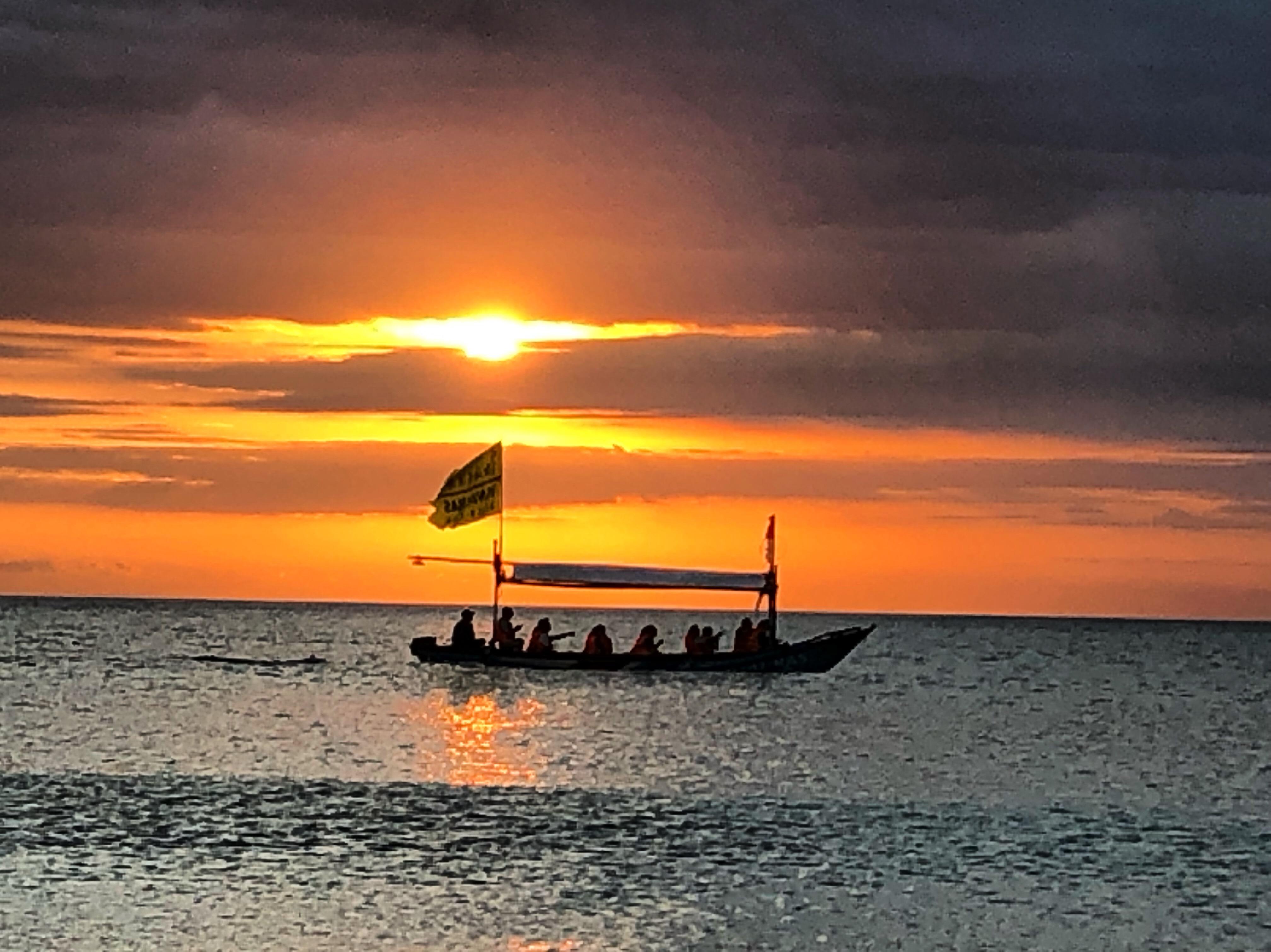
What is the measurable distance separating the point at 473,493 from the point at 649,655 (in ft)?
30.7

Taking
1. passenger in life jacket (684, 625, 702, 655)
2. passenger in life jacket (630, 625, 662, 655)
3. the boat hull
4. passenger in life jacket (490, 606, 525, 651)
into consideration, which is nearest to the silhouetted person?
the boat hull

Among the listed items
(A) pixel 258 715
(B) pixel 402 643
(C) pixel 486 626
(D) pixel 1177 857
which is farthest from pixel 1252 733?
(C) pixel 486 626

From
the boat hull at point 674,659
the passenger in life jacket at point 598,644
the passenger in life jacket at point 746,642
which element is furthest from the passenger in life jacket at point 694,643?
the passenger in life jacket at point 598,644

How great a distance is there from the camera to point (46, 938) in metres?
20.6

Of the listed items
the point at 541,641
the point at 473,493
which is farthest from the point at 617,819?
the point at 541,641

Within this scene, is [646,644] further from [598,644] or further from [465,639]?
[465,639]

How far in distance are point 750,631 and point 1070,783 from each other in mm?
21855

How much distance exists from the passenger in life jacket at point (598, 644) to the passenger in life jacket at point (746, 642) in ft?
12.0

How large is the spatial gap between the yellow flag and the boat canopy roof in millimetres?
2694

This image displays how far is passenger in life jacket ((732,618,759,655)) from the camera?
61.4 metres

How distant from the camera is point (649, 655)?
62.0 meters

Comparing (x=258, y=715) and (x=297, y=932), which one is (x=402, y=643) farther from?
(x=297, y=932)

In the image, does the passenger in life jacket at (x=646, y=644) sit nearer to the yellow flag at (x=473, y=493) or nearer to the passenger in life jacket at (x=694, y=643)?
the passenger in life jacket at (x=694, y=643)

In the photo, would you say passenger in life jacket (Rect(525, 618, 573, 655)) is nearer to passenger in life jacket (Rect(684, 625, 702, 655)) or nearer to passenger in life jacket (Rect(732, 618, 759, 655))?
passenger in life jacket (Rect(684, 625, 702, 655))
